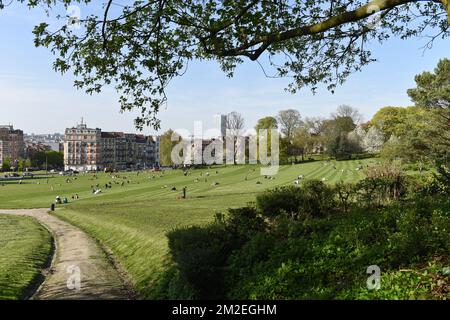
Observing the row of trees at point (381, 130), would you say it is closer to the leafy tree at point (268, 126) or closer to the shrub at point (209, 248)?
the leafy tree at point (268, 126)

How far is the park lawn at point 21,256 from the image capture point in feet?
49.9

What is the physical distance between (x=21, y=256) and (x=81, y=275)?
6238 mm

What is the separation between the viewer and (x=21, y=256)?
2053 centimetres

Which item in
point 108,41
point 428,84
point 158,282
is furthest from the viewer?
point 428,84

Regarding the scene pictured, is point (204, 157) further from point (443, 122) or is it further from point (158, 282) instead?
point (158, 282)

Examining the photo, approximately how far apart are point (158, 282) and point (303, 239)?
552cm

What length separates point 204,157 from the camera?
421 ft

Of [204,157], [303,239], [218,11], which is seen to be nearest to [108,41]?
[218,11]

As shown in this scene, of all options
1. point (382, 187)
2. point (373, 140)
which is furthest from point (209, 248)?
point (373, 140)

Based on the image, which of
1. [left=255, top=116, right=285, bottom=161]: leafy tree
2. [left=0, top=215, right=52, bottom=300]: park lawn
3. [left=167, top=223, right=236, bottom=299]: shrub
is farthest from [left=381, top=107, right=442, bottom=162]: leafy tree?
[left=255, top=116, right=285, bottom=161]: leafy tree

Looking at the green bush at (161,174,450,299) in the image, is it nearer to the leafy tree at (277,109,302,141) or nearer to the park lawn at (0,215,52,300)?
the park lawn at (0,215,52,300)

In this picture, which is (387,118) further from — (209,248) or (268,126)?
(209,248)

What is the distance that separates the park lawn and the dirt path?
2.05 ft

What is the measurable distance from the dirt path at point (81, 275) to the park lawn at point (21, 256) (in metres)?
0.62
